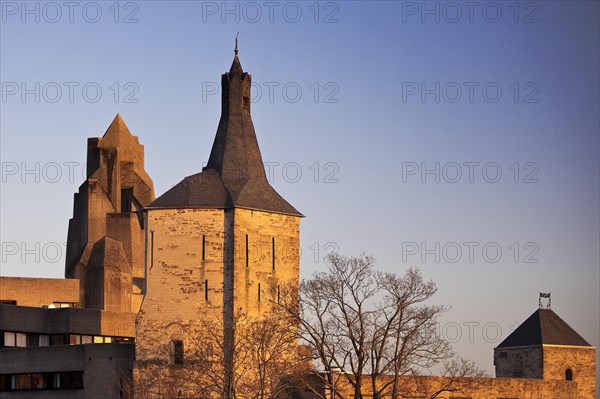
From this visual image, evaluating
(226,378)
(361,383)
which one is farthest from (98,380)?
(361,383)

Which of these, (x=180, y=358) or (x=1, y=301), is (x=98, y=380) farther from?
(x=1, y=301)

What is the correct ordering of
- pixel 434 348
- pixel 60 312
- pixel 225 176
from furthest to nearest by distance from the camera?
pixel 60 312
pixel 225 176
pixel 434 348

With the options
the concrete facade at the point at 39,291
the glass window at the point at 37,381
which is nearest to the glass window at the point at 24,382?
the glass window at the point at 37,381

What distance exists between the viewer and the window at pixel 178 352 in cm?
6819

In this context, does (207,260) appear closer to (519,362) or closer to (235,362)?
(235,362)

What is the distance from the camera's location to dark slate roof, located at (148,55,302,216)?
69.5 meters

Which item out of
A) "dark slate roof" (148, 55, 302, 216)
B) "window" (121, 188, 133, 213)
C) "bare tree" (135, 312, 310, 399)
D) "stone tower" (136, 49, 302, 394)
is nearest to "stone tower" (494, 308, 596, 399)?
"stone tower" (136, 49, 302, 394)

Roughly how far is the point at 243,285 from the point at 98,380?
36.8 feet

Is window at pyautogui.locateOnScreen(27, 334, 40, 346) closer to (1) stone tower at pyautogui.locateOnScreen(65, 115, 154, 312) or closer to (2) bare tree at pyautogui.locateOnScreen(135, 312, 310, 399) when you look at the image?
(1) stone tower at pyautogui.locateOnScreen(65, 115, 154, 312)

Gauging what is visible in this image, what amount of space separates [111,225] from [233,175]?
115ft

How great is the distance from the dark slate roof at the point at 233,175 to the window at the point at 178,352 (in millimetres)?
7243

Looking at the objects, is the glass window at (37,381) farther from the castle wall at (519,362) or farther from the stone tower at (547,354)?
the stone tower at (547,354)

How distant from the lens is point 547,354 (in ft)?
288

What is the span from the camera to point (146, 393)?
67250 mm
